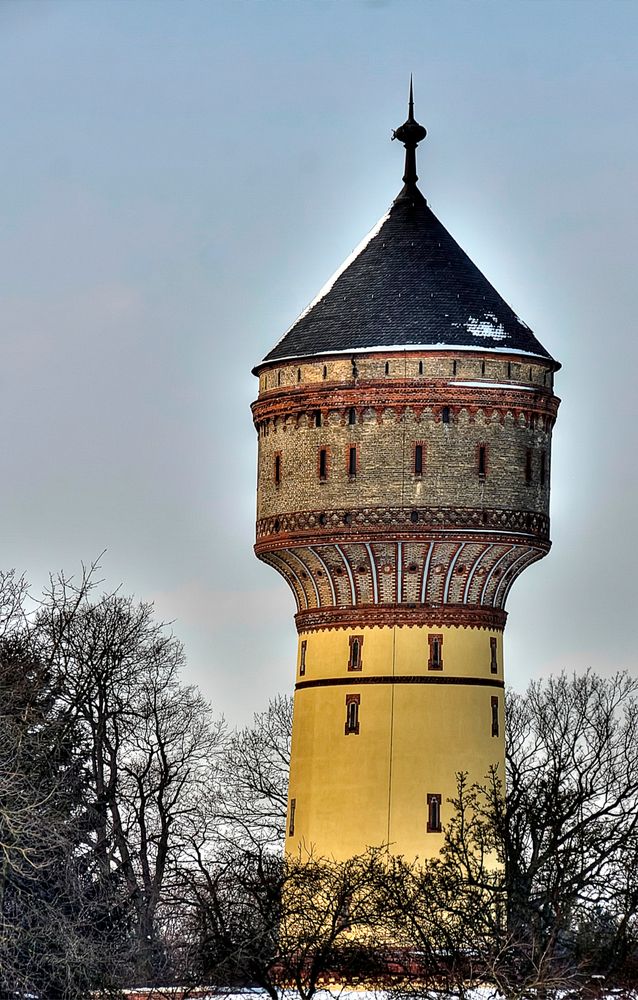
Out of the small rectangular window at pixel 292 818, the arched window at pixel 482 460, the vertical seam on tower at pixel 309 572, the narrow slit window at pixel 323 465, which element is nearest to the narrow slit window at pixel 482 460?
the arched window at pixel 482 460

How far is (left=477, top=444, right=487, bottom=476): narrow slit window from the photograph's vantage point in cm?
5497

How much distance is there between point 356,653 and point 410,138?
34.6 feet

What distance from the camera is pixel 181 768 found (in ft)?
213

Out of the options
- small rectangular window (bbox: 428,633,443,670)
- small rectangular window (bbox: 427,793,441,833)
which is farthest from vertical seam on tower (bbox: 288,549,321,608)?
small rectangular window (bbox: 427,793,441,833)

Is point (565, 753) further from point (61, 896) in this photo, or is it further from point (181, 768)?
point (61, 896)

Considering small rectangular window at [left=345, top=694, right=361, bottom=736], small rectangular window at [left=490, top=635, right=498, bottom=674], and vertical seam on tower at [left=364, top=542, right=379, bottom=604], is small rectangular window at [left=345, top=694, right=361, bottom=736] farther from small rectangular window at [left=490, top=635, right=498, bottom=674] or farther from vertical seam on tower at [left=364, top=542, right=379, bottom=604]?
small rectangular window at [left=490, top=635, right=498, bottom=674]

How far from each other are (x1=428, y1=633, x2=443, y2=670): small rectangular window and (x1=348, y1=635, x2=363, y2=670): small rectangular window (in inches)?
51.8

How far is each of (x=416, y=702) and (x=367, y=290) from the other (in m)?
8.24

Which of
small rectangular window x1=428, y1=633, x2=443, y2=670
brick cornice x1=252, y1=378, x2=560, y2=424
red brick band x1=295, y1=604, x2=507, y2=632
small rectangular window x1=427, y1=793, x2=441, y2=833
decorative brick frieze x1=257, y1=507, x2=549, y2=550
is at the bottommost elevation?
small rectangular window x1=427, y1=793, x2=441, y2=833

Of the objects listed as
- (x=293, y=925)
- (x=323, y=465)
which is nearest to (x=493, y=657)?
(x=323, y=465)

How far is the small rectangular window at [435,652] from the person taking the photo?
5459cm

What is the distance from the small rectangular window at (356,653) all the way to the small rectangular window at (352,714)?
0.56 m

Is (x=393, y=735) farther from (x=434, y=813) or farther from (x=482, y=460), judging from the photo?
(x=482, y=460)

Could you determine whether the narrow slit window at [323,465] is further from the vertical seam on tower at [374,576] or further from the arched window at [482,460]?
the arched window at [482,460]
